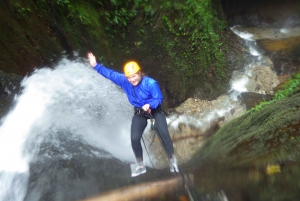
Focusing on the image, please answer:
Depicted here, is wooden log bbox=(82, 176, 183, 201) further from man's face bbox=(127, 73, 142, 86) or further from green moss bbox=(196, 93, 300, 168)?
man's face bbox=(127, 73, 142, 86)

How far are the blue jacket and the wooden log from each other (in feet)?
4.22

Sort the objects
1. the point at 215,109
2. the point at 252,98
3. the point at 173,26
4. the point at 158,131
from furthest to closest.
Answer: the point at 252,98, the point at 215,109, the point at 173,26, the point at 158,131

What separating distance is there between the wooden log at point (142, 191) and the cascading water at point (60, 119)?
1.62 metres

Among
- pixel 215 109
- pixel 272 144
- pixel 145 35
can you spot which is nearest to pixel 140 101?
pixel 272 144

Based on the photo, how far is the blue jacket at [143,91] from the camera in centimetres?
438

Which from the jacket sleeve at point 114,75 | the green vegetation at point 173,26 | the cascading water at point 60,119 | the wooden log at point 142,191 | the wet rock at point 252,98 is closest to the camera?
the wooden log at point 142,191

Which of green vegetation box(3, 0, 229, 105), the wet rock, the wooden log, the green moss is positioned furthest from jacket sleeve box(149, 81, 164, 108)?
the wet rock

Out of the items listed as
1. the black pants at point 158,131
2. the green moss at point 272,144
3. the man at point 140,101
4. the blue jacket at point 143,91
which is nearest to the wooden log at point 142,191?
the man at point 140,101

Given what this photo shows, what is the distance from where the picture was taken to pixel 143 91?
4457mm

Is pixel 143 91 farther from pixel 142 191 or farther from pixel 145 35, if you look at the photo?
pixel 145 35

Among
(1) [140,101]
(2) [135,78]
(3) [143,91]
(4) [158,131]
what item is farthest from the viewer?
(4) [158,131]

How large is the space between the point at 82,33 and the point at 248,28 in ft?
32.3

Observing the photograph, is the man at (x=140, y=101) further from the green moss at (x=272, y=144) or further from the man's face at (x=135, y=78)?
the green moss at (x=272, y=144)

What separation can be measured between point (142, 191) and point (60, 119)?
3032mm
